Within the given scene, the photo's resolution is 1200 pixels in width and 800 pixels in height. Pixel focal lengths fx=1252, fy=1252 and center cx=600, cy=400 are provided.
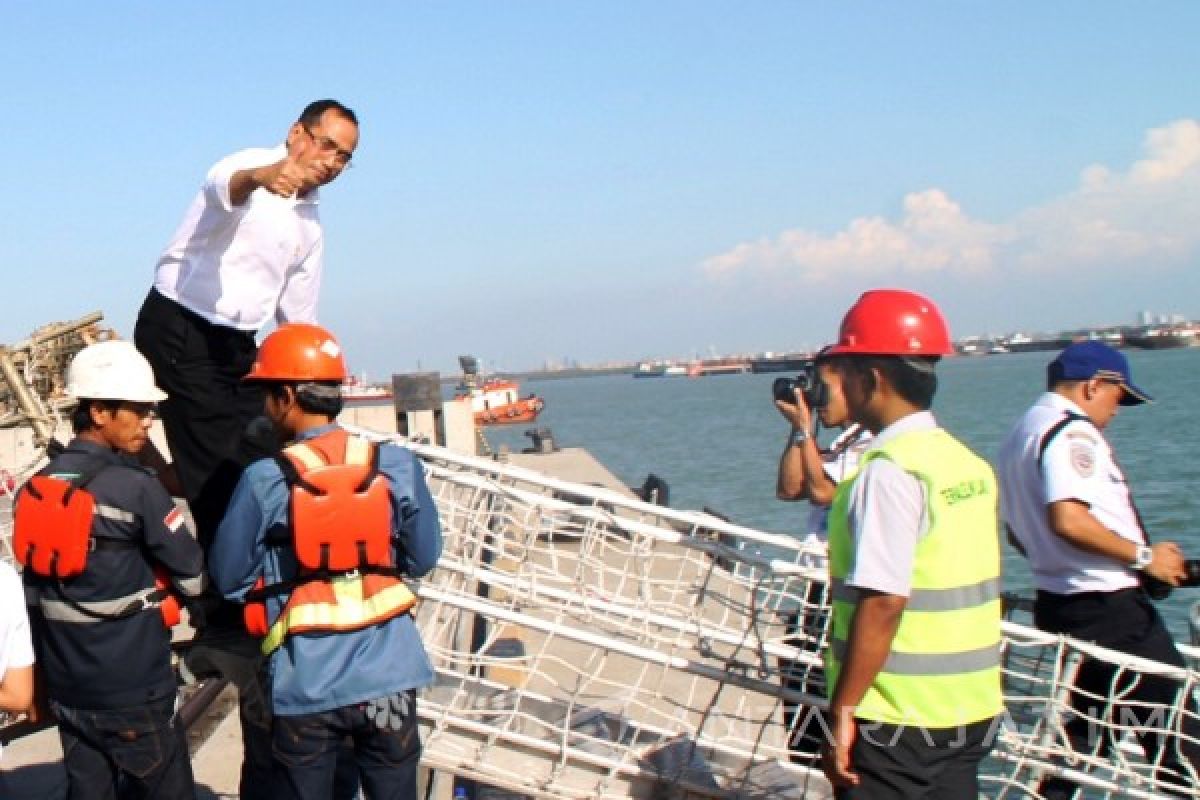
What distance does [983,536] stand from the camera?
10.4ft

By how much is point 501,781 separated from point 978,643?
1654 millimetres

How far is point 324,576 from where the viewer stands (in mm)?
3318

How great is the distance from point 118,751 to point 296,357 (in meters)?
1.24

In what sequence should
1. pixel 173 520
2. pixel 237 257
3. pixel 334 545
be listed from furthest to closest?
pixel 237 257
pixel 173 520
pixel 334 545

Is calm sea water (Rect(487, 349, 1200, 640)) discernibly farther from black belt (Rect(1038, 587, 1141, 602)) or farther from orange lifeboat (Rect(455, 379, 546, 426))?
black belt (Rect(1038, 587, 1141, 602))

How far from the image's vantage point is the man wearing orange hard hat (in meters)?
3.27

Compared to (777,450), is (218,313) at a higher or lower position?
higher

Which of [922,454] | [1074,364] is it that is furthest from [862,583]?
[1074,364]

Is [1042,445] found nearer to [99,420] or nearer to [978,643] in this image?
[978,643]

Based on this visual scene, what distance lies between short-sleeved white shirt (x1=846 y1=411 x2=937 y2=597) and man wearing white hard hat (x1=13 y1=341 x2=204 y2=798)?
73.4 inches

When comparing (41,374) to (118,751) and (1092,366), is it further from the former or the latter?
(1092,366)

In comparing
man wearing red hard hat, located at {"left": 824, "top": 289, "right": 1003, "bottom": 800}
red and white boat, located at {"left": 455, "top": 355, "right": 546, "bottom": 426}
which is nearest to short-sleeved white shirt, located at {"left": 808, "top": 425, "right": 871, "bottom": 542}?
man wearing red hard hat, located at {"left": 824, "top": 289, "right": 1003, "bottom": 800}

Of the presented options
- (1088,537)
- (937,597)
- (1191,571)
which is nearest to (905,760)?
(937,597)

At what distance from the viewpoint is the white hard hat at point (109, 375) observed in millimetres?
3508
